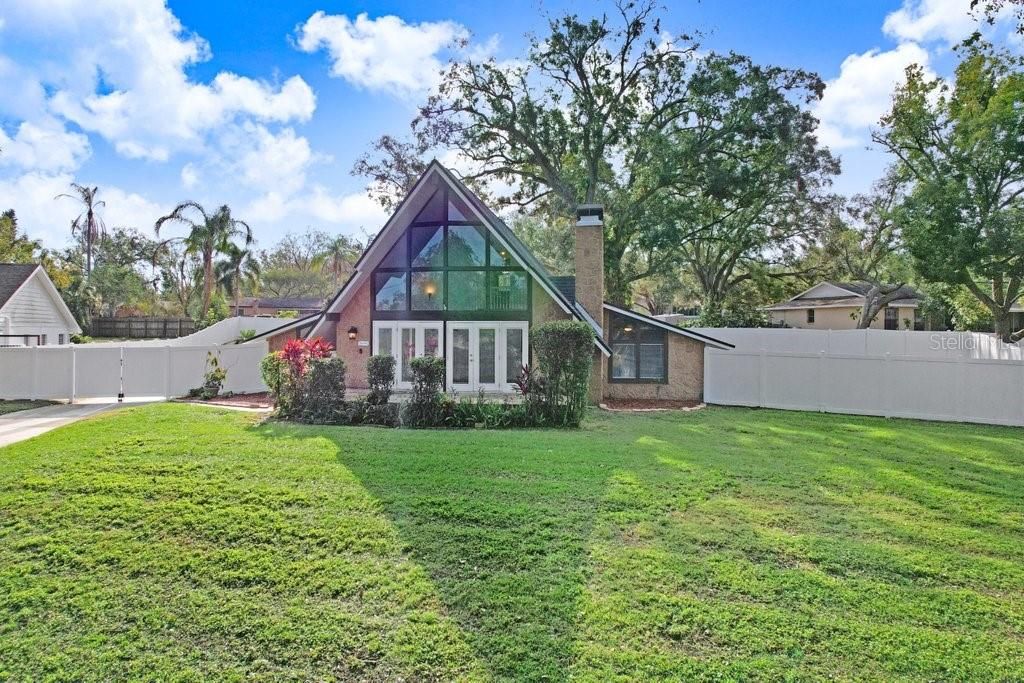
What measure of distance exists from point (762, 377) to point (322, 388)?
425 inches

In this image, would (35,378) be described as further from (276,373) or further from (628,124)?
(628,124)

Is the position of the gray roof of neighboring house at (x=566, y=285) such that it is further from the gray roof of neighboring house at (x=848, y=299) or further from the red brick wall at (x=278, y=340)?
the gray roof of neighboring house at (x=848, y=299)

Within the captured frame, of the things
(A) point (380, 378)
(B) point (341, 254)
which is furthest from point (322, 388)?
(B) point (341, 254)

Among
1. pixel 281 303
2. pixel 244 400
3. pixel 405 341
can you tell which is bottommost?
pixel 244 400

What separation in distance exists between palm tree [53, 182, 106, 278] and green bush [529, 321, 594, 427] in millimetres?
43966

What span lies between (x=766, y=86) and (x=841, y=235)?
32.0 feet

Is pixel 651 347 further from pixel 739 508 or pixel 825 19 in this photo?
pixel 825 19

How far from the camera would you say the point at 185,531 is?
177 inches

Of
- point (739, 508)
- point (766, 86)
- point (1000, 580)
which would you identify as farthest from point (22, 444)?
point (766, 86)

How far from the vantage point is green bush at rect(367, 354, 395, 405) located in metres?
10.1

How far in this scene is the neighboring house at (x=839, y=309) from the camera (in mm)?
31969

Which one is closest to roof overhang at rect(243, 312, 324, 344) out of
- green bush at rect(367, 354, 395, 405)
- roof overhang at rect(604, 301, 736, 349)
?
green bush at rect(367, 354, 395, 405)

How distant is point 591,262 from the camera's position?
46.6 feet

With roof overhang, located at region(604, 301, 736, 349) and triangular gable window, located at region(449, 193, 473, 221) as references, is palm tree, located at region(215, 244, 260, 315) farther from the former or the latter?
roof overhang, located at region(604, 301, 736, 349)
